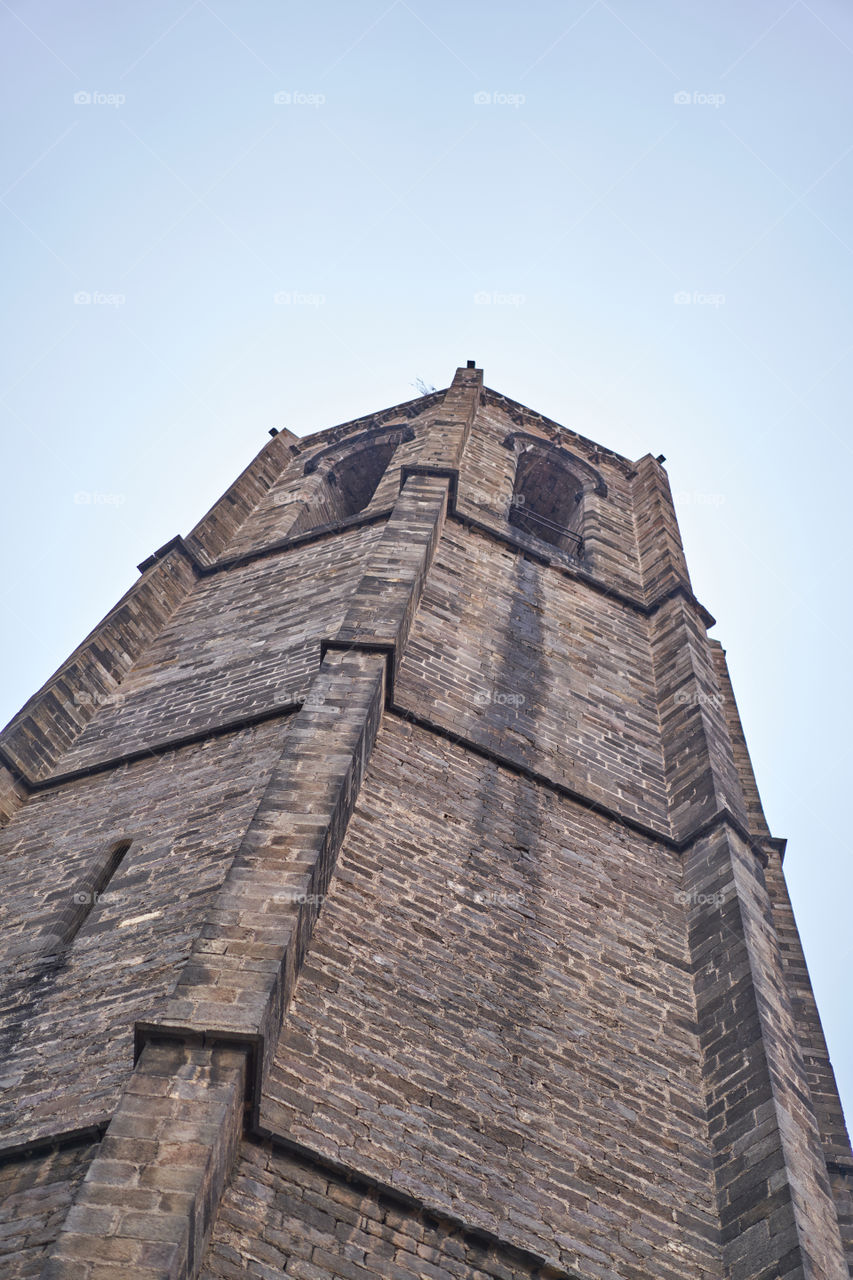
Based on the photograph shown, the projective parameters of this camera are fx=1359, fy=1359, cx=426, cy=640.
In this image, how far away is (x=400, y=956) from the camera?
324 inches

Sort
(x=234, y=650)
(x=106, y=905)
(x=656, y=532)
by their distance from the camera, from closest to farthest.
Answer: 1. (x=106, y=905)
2. (x=234, y=650)
3. (x=656, y=532)

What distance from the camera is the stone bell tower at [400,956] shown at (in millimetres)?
6238

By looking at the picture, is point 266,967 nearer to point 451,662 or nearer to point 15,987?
point 15,987

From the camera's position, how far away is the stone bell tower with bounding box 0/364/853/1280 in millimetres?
6238

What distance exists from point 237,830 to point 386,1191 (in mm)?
2988

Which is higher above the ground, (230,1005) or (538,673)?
(538,673)

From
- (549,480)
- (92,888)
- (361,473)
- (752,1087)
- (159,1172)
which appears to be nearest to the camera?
(159,1172)

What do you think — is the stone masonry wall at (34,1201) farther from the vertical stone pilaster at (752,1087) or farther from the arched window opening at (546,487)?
the arched window opening at (546,487)

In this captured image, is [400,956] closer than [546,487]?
Yes

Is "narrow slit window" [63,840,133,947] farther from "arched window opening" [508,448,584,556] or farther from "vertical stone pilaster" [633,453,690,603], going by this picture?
"arched window opening" [508,448,584,556]

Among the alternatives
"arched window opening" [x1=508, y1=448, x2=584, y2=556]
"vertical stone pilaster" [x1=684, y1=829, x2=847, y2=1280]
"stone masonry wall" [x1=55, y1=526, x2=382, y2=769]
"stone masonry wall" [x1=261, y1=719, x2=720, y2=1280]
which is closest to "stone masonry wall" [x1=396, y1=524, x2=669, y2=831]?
"stone masonry wall" [x1=261, y1=719, x2=720, y2=1280]

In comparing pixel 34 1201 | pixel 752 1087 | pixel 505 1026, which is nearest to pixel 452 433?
pixel 505 1026

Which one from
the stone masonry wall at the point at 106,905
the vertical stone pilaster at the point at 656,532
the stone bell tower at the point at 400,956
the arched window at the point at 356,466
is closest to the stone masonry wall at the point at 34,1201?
the stone bell tower at the point at 400,956

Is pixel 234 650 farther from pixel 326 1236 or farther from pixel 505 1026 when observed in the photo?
pixel 326 1236
